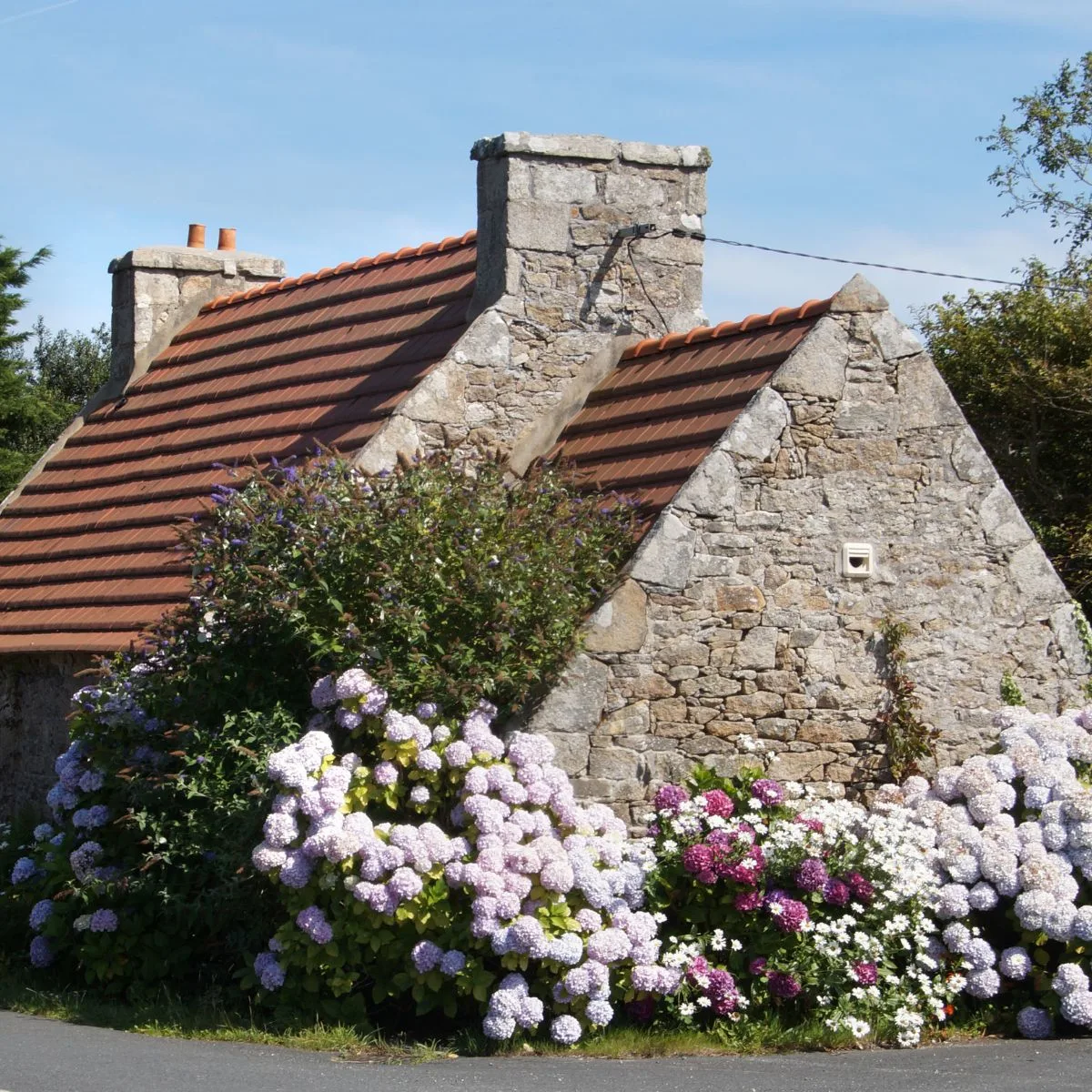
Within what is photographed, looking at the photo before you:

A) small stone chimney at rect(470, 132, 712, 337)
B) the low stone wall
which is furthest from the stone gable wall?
the low stone wall

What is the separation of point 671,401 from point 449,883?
4183 mm

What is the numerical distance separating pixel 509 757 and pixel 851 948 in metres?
2.11

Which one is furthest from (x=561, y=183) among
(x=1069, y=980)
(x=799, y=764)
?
(x=1069, y=980)

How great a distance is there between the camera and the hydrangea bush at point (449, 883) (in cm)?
862

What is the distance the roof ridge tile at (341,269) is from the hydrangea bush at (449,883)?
20.1 ft

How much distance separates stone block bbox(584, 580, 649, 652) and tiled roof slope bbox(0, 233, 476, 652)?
2.94 meters

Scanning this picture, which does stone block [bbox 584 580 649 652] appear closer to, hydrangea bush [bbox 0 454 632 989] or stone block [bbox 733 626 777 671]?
hydrangea bush [bbox 0 454 632 989]

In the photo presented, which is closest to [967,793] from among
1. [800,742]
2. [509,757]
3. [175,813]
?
[800,742]

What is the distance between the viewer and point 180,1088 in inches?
288

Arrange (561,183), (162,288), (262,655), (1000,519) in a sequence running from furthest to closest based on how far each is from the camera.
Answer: (162,288), (561,183), (1000,519), (262,655)

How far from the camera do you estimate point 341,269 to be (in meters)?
15.7

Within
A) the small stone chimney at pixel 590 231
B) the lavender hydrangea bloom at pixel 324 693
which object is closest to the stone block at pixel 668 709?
the lavender hydrangea bloom at pixel 324 693

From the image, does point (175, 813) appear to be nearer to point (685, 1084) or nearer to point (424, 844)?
point (424, 844)

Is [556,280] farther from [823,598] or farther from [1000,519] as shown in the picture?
[1000,519]
